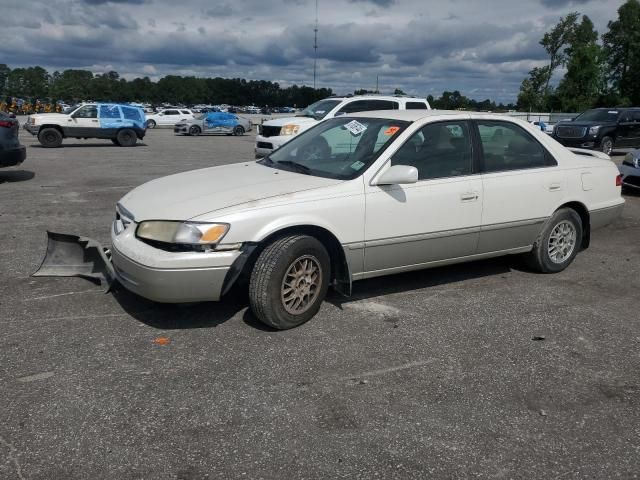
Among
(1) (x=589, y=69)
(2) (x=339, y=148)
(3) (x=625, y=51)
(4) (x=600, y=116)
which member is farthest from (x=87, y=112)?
(3) (x=625, y=51)

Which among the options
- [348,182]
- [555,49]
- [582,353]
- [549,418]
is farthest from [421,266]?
[555,49]

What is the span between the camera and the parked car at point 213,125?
108 feet

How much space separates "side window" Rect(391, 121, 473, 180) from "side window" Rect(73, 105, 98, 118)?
1878 cm

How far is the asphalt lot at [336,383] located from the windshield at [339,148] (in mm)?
1112

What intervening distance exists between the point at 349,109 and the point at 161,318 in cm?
971

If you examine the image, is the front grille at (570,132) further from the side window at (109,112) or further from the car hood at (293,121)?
the side window at (109,112)

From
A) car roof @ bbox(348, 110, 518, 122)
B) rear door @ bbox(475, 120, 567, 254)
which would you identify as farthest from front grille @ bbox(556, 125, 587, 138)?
car roof @ bbox(348, 110, 518, 122)

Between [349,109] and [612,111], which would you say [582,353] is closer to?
[349,109]

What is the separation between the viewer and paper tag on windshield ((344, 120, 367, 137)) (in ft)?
16.2

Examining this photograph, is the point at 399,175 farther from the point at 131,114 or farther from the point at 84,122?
the point at 131,114

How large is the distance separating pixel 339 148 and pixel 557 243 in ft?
7.95

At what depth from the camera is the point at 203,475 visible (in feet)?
8.39

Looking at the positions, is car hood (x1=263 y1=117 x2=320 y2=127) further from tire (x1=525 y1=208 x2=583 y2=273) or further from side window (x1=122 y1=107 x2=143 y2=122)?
side window (x1=122 y1=107 x2=143 y2=122)

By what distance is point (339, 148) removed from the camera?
15.9 ft
